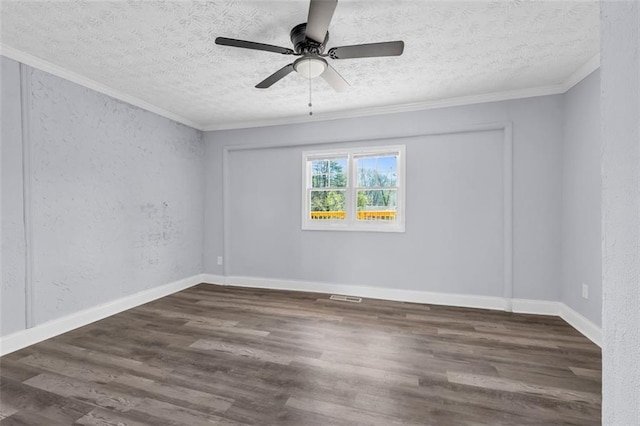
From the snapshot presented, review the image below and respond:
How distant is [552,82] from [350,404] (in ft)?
12.4

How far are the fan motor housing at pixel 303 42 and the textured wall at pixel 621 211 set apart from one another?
1720mm

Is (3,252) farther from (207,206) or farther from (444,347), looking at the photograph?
(444,347)

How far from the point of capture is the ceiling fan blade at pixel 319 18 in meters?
1.60

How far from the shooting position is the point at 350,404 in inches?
71.2

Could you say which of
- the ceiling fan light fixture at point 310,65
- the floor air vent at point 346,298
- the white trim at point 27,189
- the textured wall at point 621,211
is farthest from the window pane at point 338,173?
the textured wall at point 621,211

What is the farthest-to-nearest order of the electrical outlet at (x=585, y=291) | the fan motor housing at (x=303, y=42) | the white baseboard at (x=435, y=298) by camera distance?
1. the white baseboard at (x=435, y=298)
2. the electrical outlet at (x=585, y=291)
3. the fan motor housing at (x=303, y=42)

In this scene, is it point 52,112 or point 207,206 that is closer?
point 52,112

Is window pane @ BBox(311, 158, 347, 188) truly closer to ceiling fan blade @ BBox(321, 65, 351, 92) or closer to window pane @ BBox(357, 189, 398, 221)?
window pane @ BBox(357, 189, 398, 221)

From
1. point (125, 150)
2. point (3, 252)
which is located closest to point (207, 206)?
point (125, 150)

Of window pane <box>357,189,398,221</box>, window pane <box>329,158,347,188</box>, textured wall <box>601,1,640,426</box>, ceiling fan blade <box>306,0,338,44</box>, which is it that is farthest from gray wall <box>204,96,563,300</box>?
textured wall <box>601,1,640,426</box>

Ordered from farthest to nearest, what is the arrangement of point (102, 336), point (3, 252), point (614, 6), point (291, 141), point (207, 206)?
point (207, 206) < point (291, 141) < point (102, 336) < point (3, 252) < point (614, 6)

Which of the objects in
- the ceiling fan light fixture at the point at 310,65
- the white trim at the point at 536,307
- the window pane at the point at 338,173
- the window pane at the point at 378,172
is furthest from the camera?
the window pane at the point at 338,173

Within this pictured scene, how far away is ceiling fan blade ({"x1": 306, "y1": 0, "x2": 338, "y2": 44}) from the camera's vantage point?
1600 mm

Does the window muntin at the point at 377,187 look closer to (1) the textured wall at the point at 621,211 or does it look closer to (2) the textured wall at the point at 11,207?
(1) the textured wall at the point at 621,211
